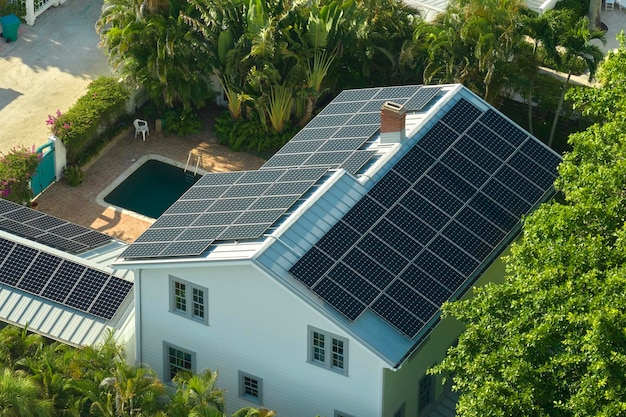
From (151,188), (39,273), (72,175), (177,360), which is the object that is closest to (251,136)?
(151,188)

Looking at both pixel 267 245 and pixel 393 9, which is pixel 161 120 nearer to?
pixel 393 9

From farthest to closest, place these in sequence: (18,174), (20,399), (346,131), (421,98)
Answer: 1. (18,174)
2. (421,98)
3. (346,131)
4. (20,399)

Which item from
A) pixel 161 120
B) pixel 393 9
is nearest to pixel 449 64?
pixel 393 9

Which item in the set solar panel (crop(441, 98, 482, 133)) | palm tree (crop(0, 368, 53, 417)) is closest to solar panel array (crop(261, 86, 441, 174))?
solar panel (crop(441, 98, 482, 133))

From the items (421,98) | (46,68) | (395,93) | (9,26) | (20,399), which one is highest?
(421,98)

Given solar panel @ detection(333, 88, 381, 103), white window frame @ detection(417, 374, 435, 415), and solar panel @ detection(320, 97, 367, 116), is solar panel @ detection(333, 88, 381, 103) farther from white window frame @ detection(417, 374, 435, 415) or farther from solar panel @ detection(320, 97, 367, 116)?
white window frame @ detection(417, 374, 435, 415)

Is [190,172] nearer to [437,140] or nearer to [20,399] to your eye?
[437,140]

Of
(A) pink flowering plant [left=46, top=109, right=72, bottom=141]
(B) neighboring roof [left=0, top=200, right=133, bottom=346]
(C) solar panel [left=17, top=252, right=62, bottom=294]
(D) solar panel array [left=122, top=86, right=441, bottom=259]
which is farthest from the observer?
(A) pink flowering plant [left=46, top=109, right=72, bottom=141]
